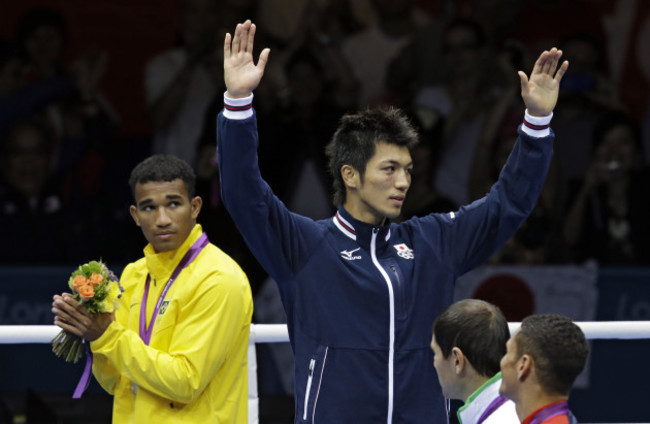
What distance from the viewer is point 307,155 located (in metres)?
7.76

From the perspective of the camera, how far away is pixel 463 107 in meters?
7.94

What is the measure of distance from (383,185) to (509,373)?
884mm

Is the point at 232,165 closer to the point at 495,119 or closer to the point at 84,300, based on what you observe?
the point at 84,300

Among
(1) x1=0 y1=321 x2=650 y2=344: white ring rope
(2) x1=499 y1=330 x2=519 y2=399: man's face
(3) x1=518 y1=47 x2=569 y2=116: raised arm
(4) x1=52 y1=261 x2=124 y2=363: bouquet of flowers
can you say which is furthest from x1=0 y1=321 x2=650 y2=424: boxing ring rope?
(2) x1=499 y1=330 x2=519 y2=399: man's face

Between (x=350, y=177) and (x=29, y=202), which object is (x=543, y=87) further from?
(x=29, y=202)

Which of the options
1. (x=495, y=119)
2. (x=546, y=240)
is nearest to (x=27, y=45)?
(x=495, y=119)

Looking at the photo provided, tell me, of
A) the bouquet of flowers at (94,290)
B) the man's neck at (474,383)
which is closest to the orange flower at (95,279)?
the bouquet of flowers at (94,290)

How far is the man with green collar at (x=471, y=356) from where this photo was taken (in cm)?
305

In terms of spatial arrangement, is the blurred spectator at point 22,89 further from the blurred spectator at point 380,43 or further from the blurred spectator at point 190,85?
the blurred spectator at point 380,43

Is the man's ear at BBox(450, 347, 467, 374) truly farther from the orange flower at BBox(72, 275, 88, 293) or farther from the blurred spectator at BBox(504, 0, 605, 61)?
the blurred spectator at BBox(504, 0, 605, 61)

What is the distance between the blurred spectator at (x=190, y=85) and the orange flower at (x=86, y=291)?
14.5ft

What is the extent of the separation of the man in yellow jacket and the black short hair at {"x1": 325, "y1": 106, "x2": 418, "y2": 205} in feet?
1.90

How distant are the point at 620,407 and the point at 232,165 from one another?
154 inches

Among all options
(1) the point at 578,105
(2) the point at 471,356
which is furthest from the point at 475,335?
(1) the point at 578,105
